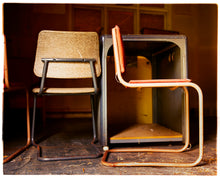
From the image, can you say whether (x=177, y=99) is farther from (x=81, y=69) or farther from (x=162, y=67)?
(x=81, y=69)

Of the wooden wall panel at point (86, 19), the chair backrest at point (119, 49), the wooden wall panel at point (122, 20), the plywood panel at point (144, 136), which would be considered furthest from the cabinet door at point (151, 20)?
the chair backrest at point (119, 49)

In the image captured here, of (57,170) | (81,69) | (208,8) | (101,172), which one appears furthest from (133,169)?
(208,8)

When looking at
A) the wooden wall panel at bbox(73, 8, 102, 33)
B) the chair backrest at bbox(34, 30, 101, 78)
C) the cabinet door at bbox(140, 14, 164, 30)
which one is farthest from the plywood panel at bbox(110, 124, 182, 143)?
the cabinet door at bbox(140, 14, 164, 30)

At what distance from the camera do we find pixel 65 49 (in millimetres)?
1334

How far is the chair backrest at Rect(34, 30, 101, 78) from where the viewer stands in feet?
4.33

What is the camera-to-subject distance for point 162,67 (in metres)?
1.94

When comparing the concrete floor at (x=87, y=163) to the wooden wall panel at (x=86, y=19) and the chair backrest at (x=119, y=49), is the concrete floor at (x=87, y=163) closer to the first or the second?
the chair backrest at (x=119, y=49)

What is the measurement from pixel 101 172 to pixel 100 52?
0.85 meters

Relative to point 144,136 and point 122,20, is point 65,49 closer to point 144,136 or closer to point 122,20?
point 144,136

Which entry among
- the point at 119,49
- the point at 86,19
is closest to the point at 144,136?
the point at 119,49

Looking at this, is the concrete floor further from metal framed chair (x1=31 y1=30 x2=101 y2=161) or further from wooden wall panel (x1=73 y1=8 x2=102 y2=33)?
wooden wall panel (x1=73 y1=8 x2=102 y2=33)

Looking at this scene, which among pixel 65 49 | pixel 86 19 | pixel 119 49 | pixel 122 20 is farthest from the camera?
pixel 122 20

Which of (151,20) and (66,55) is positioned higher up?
(151,20)

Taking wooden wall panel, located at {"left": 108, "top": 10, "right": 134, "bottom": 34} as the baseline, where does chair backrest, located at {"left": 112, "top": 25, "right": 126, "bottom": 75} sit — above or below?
below
